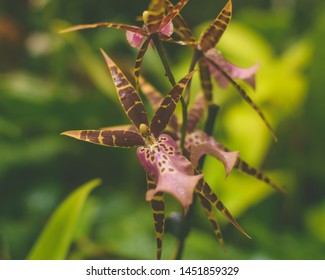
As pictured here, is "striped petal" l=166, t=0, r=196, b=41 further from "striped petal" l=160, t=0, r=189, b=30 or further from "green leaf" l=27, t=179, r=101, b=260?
"green leaf" l=27, t=179, r=101, b=260

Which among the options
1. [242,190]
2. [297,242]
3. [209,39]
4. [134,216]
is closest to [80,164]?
[134,216]

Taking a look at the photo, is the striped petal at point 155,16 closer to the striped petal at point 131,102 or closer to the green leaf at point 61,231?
the striped petal at point 131,102

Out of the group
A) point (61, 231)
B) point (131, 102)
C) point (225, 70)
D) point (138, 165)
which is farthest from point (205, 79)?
point (138, 165)

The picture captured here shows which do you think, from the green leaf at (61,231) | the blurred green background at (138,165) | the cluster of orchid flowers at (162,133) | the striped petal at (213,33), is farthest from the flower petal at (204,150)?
the blurred green background at (138,165)

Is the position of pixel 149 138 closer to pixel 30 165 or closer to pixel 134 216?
pixel 134 216

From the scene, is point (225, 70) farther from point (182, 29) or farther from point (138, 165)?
point (138, 165)
